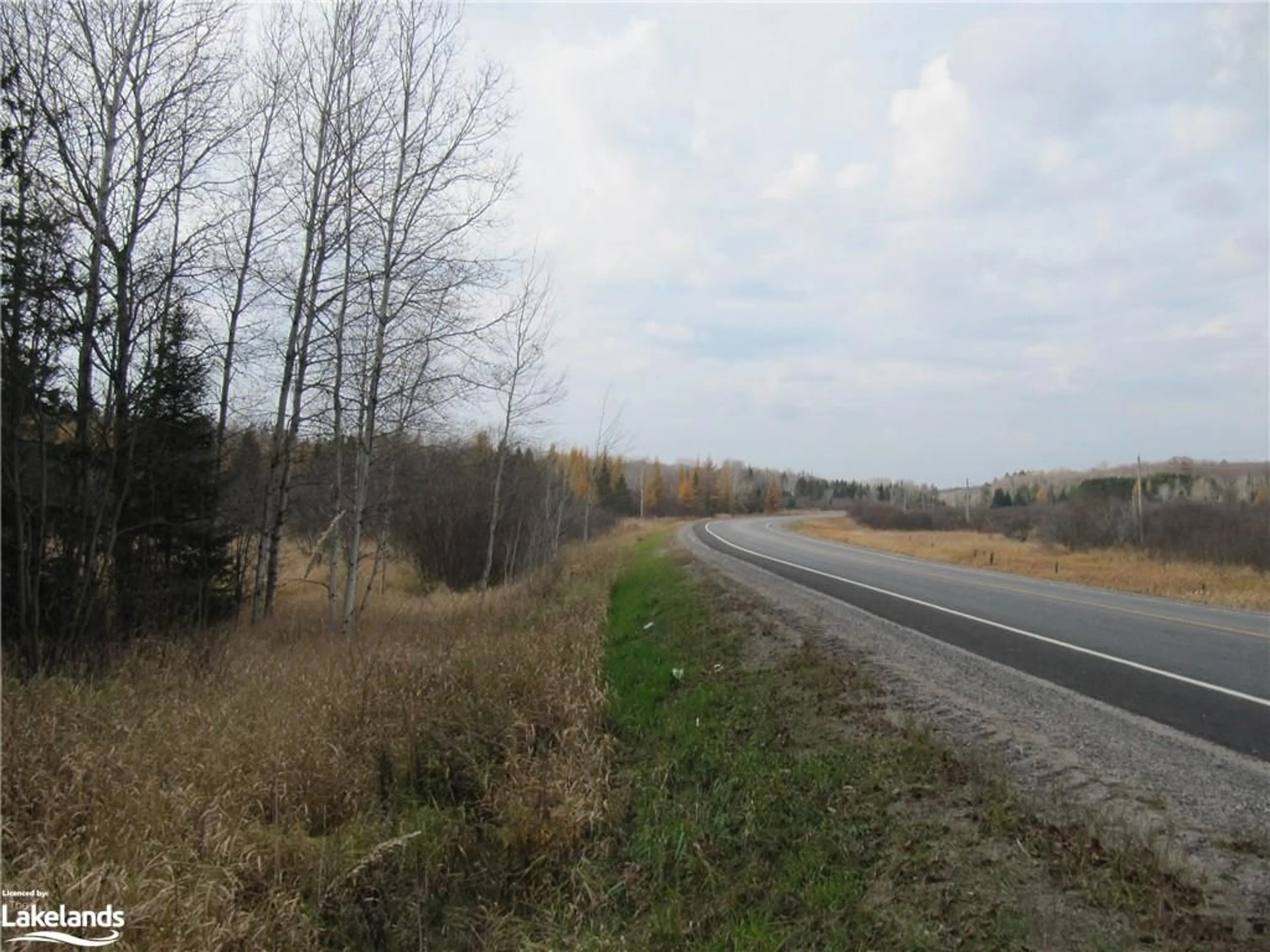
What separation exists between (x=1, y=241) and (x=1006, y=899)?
11.4 meters

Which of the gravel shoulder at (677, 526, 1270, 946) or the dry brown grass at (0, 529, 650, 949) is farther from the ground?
the gravel shoulder at (677, 526, 1270, 946)

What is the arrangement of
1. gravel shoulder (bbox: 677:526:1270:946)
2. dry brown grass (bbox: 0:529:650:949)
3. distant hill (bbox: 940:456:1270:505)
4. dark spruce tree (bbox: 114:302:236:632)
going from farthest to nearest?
distant hill (bbox: 940:456:1270:505) → dark spruce tree (bbox: 114:302:236:632) → dry brown grass (bbox: 0:529:650:949) → gravel shoulder (bbox: 677:526:1270:946)

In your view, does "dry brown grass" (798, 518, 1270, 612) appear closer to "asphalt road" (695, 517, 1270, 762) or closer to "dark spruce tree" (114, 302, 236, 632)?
"asphalt road" (695, 517, 1270, 762)

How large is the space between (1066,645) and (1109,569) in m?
18.1

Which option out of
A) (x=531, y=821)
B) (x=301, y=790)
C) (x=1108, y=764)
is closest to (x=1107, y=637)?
(x=1108, y=764)

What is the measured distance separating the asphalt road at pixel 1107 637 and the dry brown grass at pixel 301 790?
464 cm

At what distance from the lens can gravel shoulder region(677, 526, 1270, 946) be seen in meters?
3.63

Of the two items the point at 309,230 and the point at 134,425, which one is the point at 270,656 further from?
the point at 309,230

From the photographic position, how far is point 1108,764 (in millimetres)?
4820

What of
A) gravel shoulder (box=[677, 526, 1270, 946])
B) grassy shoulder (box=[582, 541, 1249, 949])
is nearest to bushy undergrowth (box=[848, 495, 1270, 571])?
gravel shoulder (box=[677, 526, 1270, 946])

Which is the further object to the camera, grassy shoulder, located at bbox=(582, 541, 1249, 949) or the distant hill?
the distant hill

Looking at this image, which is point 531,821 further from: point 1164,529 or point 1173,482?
point 1173,482

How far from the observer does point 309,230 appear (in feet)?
43.0

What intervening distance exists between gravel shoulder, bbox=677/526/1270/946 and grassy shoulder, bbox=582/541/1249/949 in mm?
223
